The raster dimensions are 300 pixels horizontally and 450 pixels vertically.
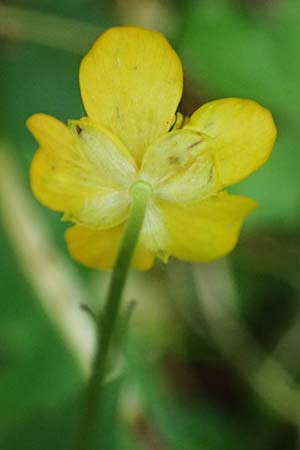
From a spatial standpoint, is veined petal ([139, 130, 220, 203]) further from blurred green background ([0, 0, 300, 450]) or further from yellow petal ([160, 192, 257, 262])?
blurred green background ([0, 0, 300, 450])

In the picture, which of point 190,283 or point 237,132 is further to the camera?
point 190,283

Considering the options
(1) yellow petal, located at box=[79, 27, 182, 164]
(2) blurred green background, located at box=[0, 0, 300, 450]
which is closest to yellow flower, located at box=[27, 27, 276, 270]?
(1) yellow petal, located at box=[79, 27, 182, 164]

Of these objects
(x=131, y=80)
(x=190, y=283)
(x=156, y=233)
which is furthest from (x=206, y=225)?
(x=190, y=283)

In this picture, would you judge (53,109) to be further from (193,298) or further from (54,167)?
(54,167)

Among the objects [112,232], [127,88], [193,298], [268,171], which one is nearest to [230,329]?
[193,298]

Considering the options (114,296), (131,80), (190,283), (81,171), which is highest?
(131,80)

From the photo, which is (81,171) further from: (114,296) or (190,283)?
(190,283)
